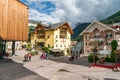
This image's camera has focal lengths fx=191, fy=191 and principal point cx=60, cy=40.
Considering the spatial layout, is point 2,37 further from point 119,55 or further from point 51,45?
point 51,45

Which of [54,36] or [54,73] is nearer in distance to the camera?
[54,73]

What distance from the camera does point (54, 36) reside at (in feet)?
211

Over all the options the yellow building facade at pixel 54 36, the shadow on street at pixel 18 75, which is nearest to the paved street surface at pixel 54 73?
the shadow on street at pixel 18 75

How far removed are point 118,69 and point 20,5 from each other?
65.8 feet

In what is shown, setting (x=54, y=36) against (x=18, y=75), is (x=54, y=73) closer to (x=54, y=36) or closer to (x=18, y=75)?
(x=18, y=75)

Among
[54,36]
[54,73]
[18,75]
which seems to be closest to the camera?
[18,75]

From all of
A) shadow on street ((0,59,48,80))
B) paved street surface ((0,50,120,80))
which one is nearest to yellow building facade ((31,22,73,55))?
A: paved street surface ((0,50,120,80))

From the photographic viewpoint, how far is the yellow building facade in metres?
64.7

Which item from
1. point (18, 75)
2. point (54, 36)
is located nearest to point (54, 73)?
point (18, 75)

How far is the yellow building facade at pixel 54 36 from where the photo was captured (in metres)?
64.7

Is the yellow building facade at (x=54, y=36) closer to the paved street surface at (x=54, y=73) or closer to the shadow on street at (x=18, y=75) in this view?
the paved street surface at (x=54, y=73)

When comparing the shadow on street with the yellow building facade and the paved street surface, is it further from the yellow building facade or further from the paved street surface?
the yellow building facade

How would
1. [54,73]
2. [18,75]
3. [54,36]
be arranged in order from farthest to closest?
[54,36] → [54,73] → [18,75]

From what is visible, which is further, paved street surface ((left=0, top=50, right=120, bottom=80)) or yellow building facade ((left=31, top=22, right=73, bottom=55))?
yellow building facade ((left=31, top=22, right=73, bottom=55))
